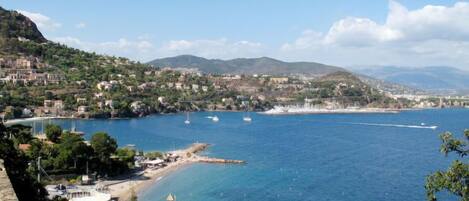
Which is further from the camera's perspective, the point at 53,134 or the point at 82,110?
the point at 82,110

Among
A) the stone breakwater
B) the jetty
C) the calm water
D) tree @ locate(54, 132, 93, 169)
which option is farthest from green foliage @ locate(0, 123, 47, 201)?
the jetty

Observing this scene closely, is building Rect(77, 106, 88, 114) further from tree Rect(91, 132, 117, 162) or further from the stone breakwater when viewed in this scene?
the stone breakwater

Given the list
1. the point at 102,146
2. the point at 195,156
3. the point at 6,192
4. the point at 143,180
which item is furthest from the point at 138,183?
the point at 6,192

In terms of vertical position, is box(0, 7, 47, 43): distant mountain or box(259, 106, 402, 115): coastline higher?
box(0, 7, 47, 43): distant mountain

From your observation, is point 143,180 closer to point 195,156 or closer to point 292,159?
point 195,156

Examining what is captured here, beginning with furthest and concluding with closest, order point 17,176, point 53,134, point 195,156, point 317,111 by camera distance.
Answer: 1. point 317,111
2. point 195,156
3. point 53,134
4. point 17,176
